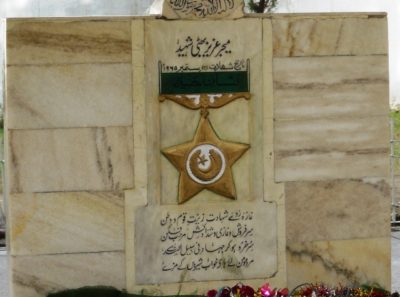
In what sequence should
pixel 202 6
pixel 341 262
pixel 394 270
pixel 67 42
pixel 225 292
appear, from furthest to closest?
pixel 394 270 < pixel 341 262 < pixel 202 6 < pixel 67 42 < pixel 225 292

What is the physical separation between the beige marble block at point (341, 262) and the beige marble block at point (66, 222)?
147 centimetres

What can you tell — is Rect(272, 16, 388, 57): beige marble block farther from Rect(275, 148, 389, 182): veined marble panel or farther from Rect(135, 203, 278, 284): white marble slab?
Rect(135, 203, 278, 284): white marble slab

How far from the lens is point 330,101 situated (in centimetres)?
809

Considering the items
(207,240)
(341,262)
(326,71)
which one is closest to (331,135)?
(326,71)

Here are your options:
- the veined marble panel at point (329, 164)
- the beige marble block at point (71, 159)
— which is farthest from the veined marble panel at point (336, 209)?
the beige marble block at point (71, 159)

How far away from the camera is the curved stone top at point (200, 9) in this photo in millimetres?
7812

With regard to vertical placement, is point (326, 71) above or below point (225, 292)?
above

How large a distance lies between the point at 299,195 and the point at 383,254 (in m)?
0.92

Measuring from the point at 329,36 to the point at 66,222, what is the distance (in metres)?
2.61

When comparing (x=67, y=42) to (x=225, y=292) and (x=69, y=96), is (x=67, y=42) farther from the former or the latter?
(x=225, y=292)

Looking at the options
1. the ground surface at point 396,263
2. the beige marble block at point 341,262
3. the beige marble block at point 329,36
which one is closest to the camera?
the beige marble block at point 329,36

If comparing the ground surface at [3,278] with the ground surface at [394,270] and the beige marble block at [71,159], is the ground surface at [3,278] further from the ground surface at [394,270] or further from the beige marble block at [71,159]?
the beige marble block at [71,159]

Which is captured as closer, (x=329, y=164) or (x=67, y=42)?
(x=67, y=42)

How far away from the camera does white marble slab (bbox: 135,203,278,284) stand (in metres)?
7.86
